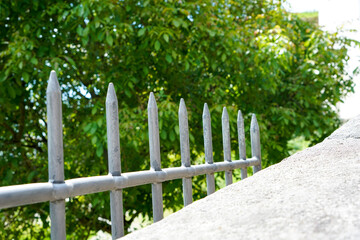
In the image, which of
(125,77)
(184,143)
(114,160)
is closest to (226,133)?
(184,143)

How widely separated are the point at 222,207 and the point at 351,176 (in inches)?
20.2

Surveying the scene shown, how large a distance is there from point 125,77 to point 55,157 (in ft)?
9.65

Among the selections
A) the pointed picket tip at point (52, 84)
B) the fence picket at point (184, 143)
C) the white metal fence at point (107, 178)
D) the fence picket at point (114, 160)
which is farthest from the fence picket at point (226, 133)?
the pointed picket tip at point (52, 84)

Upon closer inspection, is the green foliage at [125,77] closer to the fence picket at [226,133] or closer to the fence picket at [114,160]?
the fence picket at [226,133]

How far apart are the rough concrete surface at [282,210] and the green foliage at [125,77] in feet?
7.49

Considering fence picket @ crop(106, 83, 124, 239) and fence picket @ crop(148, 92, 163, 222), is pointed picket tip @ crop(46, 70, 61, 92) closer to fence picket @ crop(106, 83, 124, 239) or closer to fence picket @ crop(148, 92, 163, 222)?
fence picket @ crop(106, 83, 124, 239)

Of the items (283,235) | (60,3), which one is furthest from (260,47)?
(283,235)

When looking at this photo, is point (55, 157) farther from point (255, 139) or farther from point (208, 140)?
point (255, 139)

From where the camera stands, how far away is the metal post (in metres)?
1.72

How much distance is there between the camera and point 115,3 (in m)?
4.50

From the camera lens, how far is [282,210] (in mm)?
1572

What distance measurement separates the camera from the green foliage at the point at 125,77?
441 cm

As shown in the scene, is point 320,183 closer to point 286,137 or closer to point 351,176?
point 351,176

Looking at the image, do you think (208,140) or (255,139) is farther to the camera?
(255,139)
